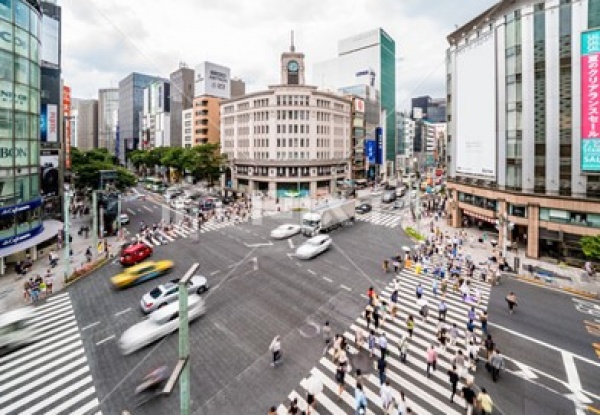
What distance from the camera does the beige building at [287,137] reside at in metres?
75.0

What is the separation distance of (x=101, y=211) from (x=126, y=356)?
2968 centimetres

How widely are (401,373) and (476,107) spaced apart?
1538 inches

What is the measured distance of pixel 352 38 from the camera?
480 feet

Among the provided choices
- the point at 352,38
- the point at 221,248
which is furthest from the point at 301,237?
the point at 352,38

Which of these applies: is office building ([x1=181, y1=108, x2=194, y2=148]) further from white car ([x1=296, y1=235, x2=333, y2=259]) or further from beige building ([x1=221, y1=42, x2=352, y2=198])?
white car ([x1=296, y1=235, x2=333, y2=259])

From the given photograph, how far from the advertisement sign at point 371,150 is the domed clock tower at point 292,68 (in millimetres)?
30588

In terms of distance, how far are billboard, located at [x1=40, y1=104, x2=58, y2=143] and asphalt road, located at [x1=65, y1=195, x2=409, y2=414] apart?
2606cm

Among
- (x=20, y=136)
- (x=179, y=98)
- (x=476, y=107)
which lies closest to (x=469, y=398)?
(x=476, y=107)

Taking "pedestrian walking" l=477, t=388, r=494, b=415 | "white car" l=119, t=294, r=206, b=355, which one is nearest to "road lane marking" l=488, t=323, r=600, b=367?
"pedestrian walking" l=477, t=388, r=494, b=415

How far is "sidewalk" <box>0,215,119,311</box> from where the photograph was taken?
82.0 feet

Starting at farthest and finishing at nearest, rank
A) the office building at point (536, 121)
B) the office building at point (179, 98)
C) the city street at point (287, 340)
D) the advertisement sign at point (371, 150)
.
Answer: the office building at point (179, 98), the advertisement sign at point (371, 150), the office building at point (536, 121), the city street at point (287, 340)

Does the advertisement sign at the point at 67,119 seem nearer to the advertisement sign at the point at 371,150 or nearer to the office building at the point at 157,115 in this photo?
the advertisement sign at the point at 371,150

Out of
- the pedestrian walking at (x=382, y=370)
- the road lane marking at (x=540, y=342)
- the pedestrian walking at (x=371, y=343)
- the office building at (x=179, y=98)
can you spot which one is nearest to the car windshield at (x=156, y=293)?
the pedestrian walking at (x=371, y=343)

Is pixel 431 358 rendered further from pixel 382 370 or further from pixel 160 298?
pixel 160 298
